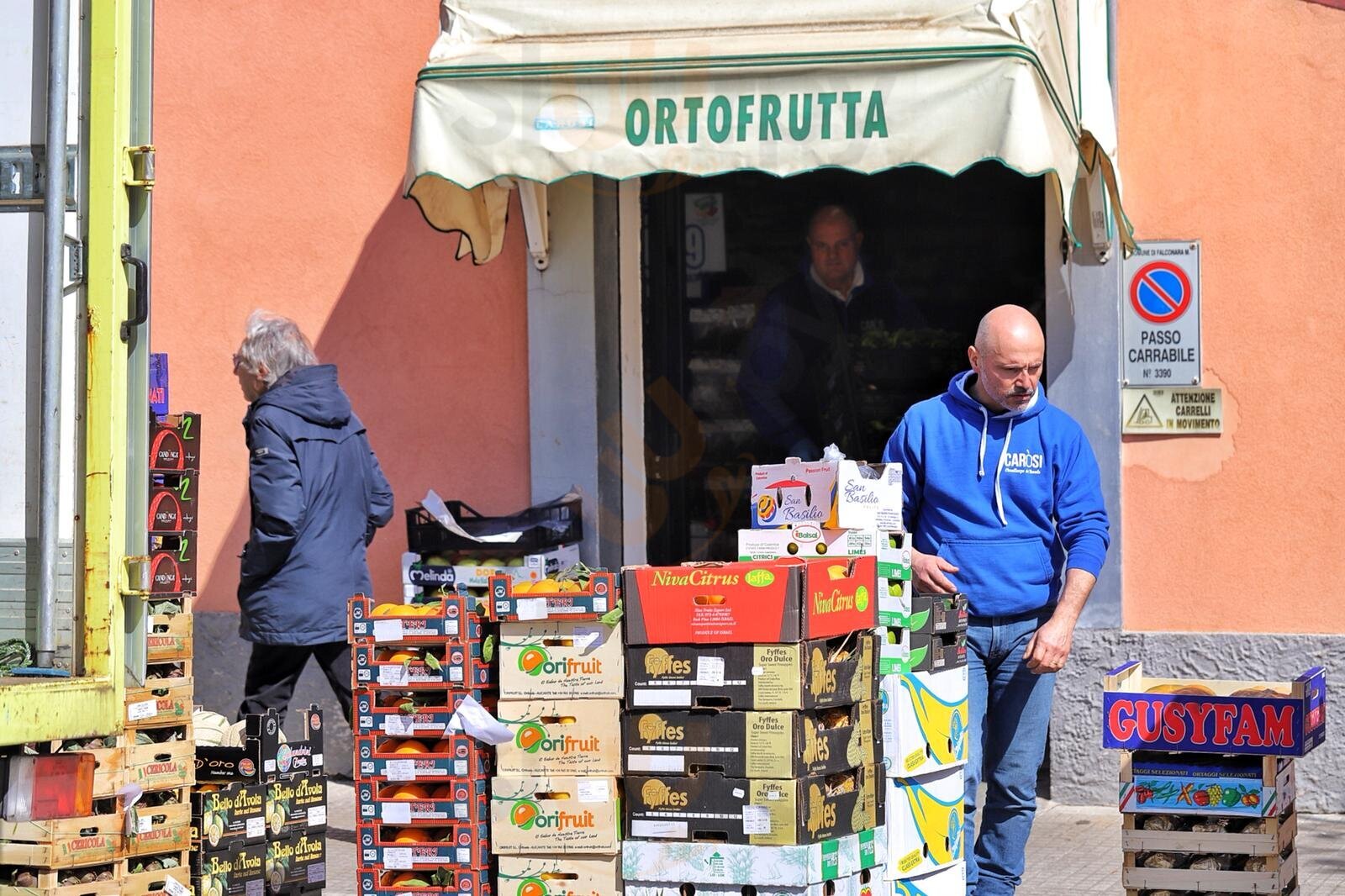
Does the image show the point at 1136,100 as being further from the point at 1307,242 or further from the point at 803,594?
the point at 803,594

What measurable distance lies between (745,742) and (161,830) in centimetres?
186

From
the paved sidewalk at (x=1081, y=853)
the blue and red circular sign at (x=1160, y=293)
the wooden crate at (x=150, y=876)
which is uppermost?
the blue and red circular sign at (x=1160, y=293)

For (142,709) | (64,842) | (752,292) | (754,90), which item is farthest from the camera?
(752,292)

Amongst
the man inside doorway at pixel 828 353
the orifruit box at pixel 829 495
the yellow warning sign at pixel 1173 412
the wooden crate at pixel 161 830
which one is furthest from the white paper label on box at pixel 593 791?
the yellow warning sign at pixel 1173 412

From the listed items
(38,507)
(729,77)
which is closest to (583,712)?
(38,507)

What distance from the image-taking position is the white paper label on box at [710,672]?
17.7 ft

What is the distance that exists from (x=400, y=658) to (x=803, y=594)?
125cm

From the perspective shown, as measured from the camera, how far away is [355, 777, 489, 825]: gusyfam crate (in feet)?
18.6

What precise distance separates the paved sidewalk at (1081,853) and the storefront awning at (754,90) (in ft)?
7.89

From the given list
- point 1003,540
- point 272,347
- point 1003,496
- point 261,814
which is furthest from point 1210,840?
point 272,347

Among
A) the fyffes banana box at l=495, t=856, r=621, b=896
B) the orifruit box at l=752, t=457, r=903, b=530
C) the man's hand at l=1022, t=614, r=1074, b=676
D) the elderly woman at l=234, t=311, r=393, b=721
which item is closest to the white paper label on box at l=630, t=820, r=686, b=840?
the fyffes banana box at l=495, t=856, r=621, b=896

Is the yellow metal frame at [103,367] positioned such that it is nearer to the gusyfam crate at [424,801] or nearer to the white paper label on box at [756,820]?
the gusyfam crate at [424,801]

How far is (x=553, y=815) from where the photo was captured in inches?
219

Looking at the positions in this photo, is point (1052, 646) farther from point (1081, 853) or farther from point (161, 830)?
point (161, 830)
